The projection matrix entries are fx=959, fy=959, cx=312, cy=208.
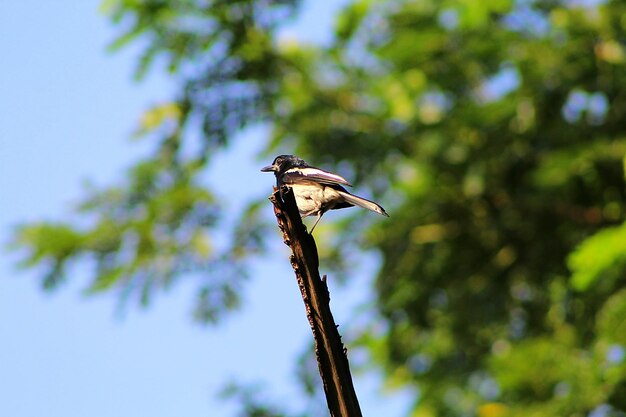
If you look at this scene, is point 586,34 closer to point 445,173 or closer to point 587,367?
point 445,173

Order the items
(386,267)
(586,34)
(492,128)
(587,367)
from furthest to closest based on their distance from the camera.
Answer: (386,267) → (492,128) → (586,34) → (587,367)

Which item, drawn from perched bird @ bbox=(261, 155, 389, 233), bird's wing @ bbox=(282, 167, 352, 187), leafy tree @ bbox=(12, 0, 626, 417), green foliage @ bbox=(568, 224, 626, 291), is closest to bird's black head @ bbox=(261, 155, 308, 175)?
bird's wing @ bbox=(282, 167, 352, 187)

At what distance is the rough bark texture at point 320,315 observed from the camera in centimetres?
283

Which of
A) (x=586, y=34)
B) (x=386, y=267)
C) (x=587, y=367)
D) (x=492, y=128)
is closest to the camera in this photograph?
(x=587, y=367)

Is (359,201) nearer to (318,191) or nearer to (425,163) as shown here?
(318,191)

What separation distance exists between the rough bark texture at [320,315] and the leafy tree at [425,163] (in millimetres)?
4573

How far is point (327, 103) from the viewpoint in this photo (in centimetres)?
941

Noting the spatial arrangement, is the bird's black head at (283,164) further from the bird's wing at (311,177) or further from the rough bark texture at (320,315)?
the rough bark texture at (320,315)

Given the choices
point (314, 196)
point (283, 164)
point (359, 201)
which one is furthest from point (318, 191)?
point (283, 164)

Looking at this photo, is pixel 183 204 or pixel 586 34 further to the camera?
pixel 183 204

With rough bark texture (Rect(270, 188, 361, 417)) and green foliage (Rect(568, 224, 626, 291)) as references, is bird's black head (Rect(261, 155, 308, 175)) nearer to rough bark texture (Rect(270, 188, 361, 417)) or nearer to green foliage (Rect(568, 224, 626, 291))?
green foliage (Rect(568, 224, 626, 291))

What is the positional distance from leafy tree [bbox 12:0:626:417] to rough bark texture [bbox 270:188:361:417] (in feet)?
15.0

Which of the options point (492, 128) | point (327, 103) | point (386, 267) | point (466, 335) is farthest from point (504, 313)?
point (327, 103)

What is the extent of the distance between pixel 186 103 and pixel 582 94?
3.57m
